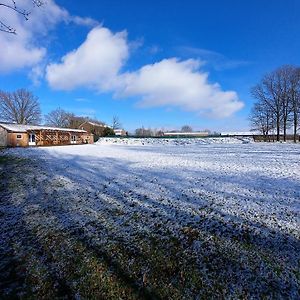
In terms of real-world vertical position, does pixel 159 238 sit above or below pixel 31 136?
A: below

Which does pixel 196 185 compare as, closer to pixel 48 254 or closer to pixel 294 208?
pixel 294 208

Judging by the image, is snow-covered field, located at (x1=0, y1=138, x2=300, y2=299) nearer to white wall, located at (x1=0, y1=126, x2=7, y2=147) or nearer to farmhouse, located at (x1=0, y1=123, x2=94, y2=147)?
farmhouse, located at (x1=0, y1=123, x2=94, y2=147)

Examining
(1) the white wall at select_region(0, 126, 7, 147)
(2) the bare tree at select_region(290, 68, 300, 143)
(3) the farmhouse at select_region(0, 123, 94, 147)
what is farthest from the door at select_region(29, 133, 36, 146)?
(2) the bare tree at select_region(290, 68, 300, 143)

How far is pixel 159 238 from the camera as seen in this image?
15.0 feet

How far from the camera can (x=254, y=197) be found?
21.7ft

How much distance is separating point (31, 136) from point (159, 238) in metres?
42.8

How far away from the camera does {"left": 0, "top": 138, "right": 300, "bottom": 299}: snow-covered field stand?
3.31 meters

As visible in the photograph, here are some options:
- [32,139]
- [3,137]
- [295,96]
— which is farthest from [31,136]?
[295,96]

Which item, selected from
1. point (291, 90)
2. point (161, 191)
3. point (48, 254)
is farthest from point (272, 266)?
point (291, 90)

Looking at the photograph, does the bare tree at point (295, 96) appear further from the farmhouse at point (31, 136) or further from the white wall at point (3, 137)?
the white wall at point (3, 137)

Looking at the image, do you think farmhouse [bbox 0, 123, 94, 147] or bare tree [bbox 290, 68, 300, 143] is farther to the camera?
bare tree [bbox 290, 68, 300, 143]

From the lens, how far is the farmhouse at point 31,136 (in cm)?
3691

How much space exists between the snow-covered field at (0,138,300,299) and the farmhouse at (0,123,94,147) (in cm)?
3364

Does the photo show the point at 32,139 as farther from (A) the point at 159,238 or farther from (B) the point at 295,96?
(B) the point at 295,96
